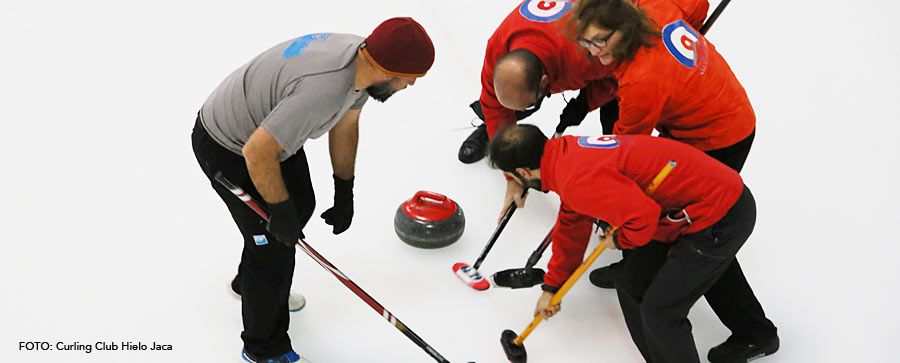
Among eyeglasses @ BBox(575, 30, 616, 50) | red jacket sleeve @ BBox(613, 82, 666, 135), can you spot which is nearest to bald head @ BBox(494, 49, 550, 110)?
eyeglasses @ BBox(575, 30, 616, 50)

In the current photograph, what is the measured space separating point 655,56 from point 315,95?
109 centimetres

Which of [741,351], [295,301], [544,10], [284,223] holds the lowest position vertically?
[295,301]

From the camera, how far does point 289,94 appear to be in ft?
6.89

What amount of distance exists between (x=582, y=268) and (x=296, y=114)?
1066 millimetres

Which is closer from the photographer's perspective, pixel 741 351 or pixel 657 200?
pixel 657 200

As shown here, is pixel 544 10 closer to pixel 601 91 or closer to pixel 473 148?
pixel 601 91

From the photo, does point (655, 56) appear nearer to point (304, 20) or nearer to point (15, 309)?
point (15, 309)

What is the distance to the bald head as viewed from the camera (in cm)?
256

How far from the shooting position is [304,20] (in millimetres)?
5191

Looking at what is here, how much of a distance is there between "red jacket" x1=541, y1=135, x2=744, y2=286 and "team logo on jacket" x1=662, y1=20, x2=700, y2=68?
0.33 m

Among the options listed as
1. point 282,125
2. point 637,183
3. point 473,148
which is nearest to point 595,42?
point 637,183

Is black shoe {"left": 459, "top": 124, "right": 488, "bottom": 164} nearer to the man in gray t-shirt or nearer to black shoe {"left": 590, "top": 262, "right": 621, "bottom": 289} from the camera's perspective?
black shoe {"left": 590, "top": 262, "right": 621, "bottom": 289}

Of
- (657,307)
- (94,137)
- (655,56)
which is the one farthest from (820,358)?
(94,137)

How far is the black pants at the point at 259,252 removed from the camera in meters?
2.36
